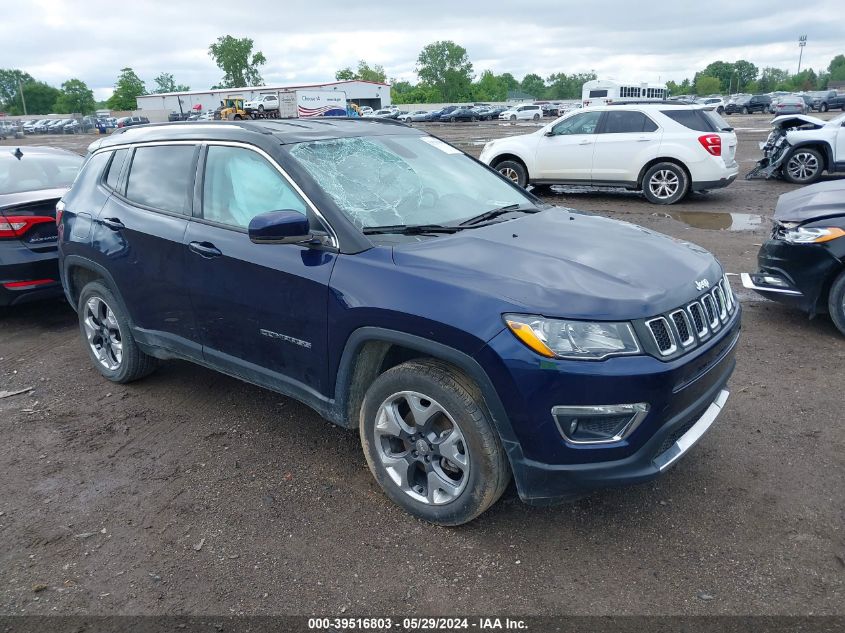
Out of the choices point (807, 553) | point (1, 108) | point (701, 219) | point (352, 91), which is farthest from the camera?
point (1, 108)

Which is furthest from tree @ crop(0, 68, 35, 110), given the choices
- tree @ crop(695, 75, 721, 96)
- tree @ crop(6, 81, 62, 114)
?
tree @ crop(695, 75, 721, 96)

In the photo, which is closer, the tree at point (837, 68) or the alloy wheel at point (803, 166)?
the alloy wheel at point (803, 166)

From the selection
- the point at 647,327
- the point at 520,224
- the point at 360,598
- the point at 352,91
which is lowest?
the point at 360,598

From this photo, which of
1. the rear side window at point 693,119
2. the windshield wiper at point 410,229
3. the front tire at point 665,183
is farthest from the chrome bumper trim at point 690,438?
the rear side window at point 693,119

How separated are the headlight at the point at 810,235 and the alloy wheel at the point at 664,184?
21.5ft

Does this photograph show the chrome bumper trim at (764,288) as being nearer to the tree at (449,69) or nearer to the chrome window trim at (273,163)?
the chrome window trim at (273,163)

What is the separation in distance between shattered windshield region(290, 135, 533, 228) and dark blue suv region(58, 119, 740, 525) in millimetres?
14

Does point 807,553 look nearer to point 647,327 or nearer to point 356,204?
point 647,327

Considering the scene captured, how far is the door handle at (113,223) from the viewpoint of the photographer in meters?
4.26

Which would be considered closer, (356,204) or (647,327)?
(647,327)

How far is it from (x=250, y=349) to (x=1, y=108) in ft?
522

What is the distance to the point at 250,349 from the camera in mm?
3596

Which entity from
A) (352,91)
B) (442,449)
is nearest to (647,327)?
(442,449)

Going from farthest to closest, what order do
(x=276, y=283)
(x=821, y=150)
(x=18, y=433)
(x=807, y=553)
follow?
(x=821, y=150) < (x=18, y=433) < (x=276, y=283) < (x=807, y=553)
